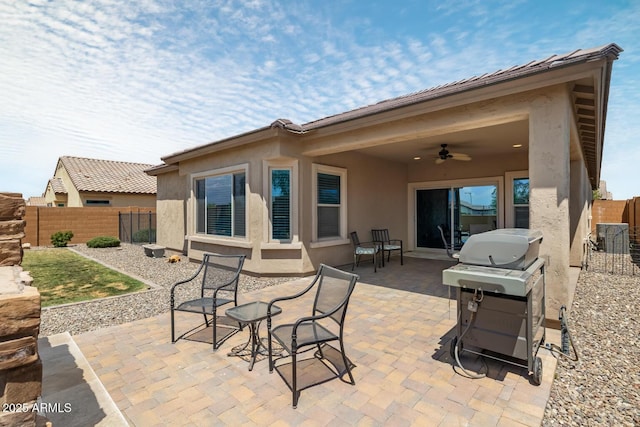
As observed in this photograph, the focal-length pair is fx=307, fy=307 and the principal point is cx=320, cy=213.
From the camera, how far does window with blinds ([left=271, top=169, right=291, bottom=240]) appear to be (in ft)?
25.3

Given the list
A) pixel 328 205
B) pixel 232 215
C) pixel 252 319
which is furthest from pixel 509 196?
pixel 252 319

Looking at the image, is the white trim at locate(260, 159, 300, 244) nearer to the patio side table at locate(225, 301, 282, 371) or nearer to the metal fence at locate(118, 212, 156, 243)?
the patio side table at locate(225, 301, 282, 371)

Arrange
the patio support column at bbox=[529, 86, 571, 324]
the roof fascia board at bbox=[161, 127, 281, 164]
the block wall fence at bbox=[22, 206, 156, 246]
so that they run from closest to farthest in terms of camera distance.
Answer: the patio support column at bbox=[529, 86, 571, 324], the roof fascia board at bbox=[161, 127, 281, 164], the block wall fence at bbox=[22, 206, 156, 246]

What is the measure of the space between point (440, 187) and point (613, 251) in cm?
750

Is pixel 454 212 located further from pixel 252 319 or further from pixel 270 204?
pixel 252 319

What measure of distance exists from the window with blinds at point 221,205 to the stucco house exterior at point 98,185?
14578 millimetres

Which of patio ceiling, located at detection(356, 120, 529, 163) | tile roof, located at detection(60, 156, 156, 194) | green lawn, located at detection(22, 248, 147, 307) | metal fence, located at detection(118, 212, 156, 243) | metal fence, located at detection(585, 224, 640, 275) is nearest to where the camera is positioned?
green lawn, located at detection(22, 248, 147, 307)

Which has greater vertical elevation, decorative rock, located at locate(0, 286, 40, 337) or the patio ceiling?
the patio ceiling

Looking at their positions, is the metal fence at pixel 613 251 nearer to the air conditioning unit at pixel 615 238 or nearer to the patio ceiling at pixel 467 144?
the air conditioning unit at pixel 615 238

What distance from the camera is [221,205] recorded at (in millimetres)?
9000

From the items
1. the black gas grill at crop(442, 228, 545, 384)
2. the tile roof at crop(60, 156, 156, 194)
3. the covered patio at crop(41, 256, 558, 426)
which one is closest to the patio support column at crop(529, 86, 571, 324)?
the covered patio at crop(41, 256, 558, 426)

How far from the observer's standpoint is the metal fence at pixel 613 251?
9156 millimetres

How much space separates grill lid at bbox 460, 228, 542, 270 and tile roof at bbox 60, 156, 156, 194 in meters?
24.2

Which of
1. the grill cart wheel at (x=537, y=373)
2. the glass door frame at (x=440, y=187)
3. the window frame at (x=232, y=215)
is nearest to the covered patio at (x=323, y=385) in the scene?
the grill cart wheel at (x=537, y=373)
